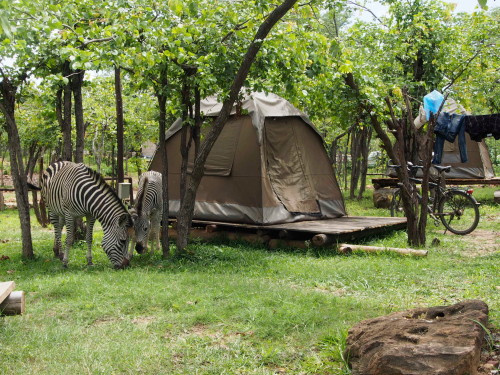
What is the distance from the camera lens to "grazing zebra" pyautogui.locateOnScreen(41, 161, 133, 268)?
311 inches

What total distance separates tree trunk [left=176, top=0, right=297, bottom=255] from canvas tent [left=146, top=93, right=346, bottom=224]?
79.3 inches

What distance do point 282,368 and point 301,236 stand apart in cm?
594

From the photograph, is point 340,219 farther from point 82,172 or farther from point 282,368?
point 282,368

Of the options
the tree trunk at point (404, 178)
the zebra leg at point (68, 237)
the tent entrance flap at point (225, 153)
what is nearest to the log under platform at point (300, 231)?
the tree trunk at point (404, 178)

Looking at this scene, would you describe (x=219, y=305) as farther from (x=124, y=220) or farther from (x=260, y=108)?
(x=260, y=108)

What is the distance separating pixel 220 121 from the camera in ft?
25.4

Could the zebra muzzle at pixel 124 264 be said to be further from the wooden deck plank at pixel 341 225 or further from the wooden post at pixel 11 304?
the wooden post at pixel 11 304

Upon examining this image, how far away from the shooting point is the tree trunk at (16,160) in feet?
27.6

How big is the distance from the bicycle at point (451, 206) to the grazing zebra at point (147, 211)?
4.61 m

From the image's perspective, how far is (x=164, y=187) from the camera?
8430 mm

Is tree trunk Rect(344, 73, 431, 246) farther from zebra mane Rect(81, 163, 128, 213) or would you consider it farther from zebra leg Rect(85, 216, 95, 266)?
zebra leg Rect(85, 216, 95, 266)

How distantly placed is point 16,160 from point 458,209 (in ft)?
26.1

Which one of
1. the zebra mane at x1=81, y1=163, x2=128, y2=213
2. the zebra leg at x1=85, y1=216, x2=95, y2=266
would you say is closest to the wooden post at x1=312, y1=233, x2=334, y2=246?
the zebra mane at x1=81, y1=163, x2=128, y2=213

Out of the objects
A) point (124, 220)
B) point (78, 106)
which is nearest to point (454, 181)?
point (78, 106)
